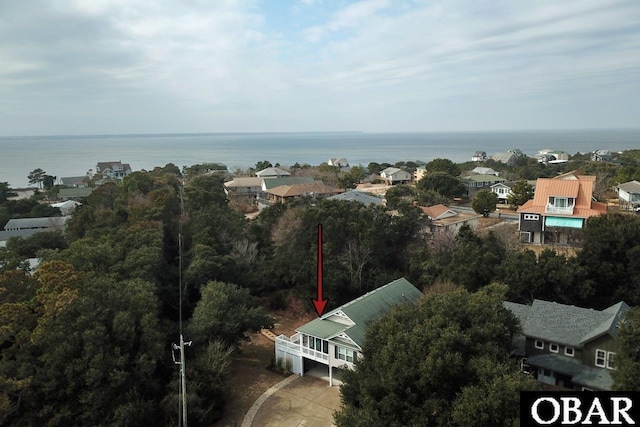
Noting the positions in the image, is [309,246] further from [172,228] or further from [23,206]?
[23,206]

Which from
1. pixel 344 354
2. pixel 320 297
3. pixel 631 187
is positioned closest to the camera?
pixel 344 354

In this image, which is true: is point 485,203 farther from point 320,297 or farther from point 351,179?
point 351,179

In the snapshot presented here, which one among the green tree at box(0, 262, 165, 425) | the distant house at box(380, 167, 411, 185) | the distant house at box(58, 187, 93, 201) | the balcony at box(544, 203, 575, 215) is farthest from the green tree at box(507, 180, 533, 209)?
the distant house at box(58, 187, 93, 201)

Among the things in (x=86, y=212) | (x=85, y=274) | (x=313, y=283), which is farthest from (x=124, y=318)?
(x=86, y=212)

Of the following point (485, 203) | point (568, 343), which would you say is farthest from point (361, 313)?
point (485, 203)

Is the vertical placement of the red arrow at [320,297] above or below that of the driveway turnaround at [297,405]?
above

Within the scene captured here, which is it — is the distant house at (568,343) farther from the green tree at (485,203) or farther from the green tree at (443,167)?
the green tree at (443,167)

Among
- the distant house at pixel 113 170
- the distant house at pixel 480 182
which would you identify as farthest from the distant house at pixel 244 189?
the distant house at pixel 113 170
